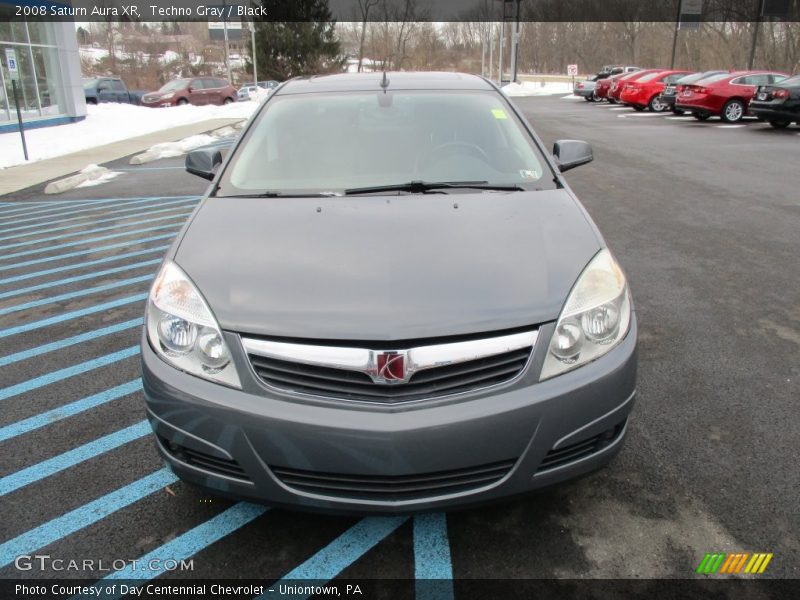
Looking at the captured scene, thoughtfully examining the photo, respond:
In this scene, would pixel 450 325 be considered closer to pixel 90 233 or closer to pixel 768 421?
pixel 768 421

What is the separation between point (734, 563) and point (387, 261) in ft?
5.47

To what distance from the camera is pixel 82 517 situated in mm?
2562

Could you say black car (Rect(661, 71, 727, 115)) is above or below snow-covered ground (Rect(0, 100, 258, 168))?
above

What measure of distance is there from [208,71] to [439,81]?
60.6 m

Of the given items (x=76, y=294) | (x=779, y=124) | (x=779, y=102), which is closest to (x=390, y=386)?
(x=76, y=294)

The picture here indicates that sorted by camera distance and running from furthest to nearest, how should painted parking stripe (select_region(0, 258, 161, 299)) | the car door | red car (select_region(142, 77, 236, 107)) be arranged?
the car door
red car (select_region(142, 77, 236, 107))
painted parking stripe (select_region(0, 258, 161, 299))

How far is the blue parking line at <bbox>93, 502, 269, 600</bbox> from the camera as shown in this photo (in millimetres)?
2266

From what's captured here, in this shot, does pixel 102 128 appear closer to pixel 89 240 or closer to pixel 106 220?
pixel 106 220

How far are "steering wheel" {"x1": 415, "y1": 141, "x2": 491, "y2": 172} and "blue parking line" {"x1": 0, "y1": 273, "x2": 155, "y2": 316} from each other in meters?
3.37

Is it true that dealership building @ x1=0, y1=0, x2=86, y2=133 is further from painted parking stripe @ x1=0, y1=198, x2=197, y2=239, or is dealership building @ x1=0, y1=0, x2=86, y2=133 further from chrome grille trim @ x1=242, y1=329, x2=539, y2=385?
chrome grille trim @ x1=242, y1=329, x2=539, y2=385

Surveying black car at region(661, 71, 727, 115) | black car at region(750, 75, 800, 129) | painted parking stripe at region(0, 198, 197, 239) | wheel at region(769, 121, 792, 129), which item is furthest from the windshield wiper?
black car at region(661, 71, 727, 115)

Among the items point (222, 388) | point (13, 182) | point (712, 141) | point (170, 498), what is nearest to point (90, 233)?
point (13, 182)

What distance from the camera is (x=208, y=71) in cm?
5844

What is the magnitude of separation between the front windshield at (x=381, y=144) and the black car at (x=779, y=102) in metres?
17.4
